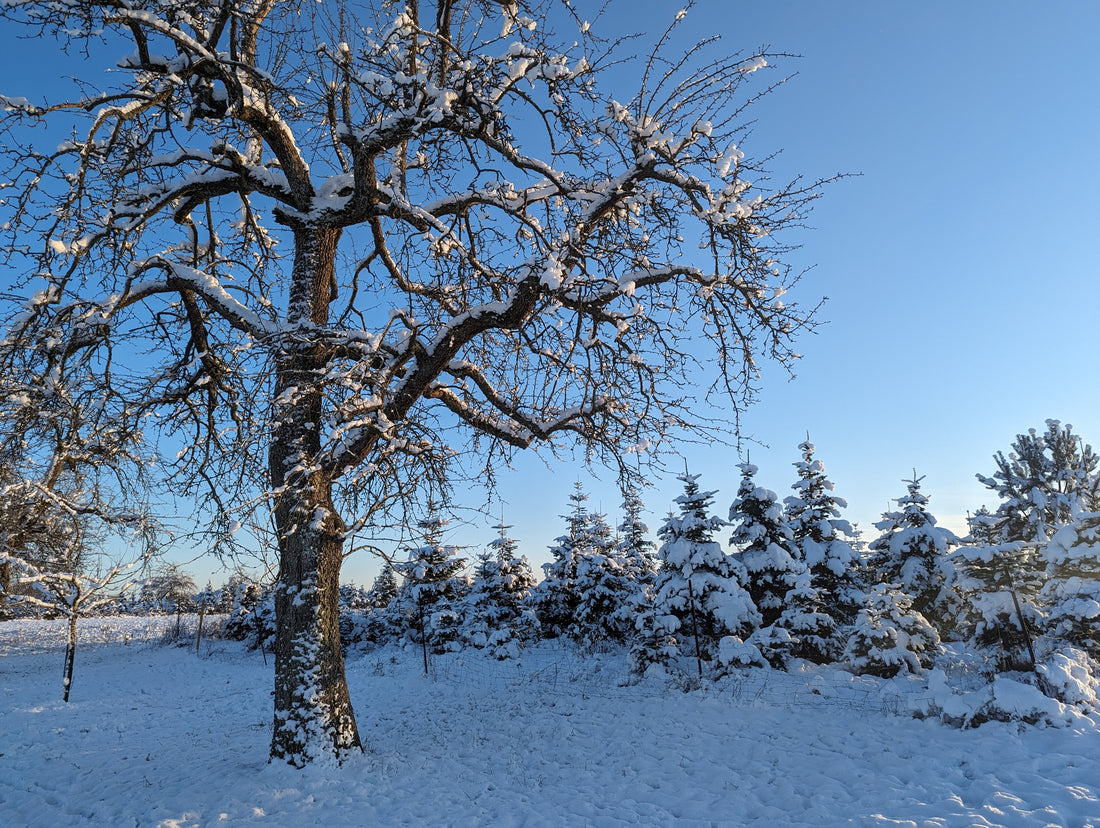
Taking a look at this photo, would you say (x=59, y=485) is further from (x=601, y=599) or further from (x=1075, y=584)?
(x=1075, y=584)

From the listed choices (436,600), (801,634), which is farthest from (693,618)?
(436,600)

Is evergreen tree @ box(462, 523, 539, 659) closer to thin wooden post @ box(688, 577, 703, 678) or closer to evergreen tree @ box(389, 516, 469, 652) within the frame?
evergreen tree @ box(389, 516, 469, 652)

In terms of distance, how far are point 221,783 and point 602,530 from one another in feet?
55.9

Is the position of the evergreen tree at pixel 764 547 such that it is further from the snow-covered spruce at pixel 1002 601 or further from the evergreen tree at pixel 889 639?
the snow-covered spruce at pixel 1002 601

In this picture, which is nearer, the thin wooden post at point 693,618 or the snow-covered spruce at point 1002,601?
the snow-covered spruce at point 1002,601

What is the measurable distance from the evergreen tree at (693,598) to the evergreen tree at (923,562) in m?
5.90

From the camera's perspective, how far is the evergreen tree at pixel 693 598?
42.4ft

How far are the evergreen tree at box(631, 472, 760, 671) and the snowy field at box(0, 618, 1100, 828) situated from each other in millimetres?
1120

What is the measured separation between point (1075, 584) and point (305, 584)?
13.5 meters

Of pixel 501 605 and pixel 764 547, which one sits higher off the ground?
pixel 764 547

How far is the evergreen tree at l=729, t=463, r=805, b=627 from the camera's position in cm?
1445

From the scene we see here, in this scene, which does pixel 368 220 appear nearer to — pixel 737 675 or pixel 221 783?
pixel 221 783

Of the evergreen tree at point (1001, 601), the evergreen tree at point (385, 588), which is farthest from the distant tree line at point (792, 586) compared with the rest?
the evergreen tree at point (385, 588)

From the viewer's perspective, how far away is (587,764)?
23.0 feet
